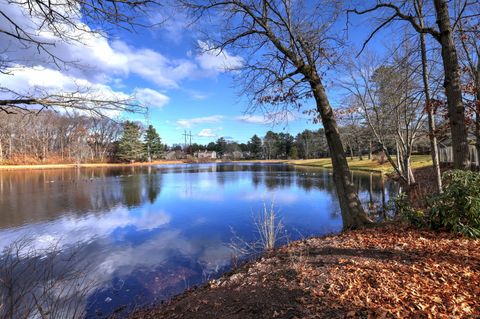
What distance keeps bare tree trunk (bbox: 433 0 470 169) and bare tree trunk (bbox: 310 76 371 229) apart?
2081 millimetres

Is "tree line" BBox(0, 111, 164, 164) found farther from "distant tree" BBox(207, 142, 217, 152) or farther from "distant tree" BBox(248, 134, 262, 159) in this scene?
"distant tree" BBox(248, 134, 262, 159)

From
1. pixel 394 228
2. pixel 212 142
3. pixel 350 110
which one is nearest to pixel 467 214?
pixel 394 228

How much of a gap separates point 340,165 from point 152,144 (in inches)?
2545

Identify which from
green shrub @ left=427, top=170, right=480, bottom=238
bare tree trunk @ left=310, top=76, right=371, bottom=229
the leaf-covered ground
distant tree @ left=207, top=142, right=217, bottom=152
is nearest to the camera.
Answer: the leaf-covered ground

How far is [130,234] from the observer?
9.38 m

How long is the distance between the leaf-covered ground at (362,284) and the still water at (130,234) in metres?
1.52

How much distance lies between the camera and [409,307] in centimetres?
251

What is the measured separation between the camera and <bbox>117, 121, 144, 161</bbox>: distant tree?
59.2 metres

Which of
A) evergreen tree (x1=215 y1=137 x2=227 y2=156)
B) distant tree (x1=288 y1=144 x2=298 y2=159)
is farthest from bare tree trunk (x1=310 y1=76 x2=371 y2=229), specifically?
evergreen tree (x1=215 y1=137 x2=227 y2=156)

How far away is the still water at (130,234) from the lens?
5.41 meters

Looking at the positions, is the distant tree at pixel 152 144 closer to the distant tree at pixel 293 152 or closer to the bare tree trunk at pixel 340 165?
the distant tree at pixel 293 152

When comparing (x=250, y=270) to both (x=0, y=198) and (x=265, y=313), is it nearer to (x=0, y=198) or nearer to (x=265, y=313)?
(x=265, y=313)

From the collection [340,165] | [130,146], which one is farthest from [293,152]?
[340,165]

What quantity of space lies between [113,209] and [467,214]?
44.1 feet
